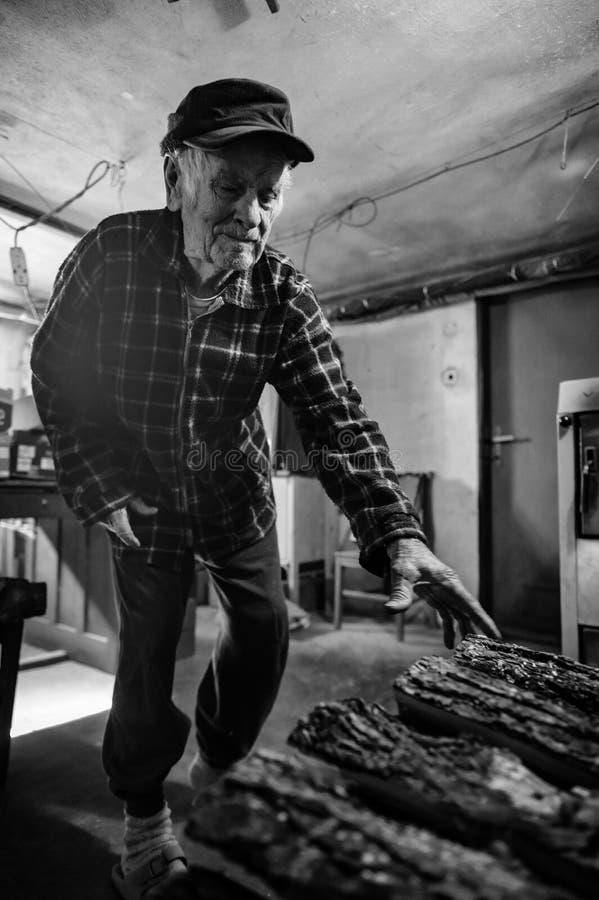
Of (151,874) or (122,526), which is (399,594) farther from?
(151,874)

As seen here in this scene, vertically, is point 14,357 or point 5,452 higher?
point 14,357

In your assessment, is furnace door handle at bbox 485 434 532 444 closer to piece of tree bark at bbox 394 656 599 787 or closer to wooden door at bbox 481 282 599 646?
wooden door at bbox 481 282 599 646

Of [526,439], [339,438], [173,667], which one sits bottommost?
[173,667]

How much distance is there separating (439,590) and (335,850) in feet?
1.74

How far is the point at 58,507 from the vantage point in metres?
2.94

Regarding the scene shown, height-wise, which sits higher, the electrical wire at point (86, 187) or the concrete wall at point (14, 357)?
the electrical wire at point (86, 187)

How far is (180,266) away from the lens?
1269 millimetres

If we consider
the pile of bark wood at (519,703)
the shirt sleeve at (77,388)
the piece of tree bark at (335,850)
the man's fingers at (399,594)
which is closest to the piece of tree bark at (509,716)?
the pile of bark wood at (519,703)

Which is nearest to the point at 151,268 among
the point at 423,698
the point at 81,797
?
the point at 423,698

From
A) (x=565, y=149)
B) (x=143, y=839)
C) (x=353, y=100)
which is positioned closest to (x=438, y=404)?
(x=565, y=149)

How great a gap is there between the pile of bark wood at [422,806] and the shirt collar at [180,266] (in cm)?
91

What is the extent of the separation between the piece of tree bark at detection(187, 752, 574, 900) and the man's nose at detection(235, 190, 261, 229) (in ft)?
3.27

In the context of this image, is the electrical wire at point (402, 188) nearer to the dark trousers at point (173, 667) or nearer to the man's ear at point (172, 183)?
the man's ear at point (172, 183)

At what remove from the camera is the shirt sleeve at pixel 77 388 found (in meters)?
1.26
